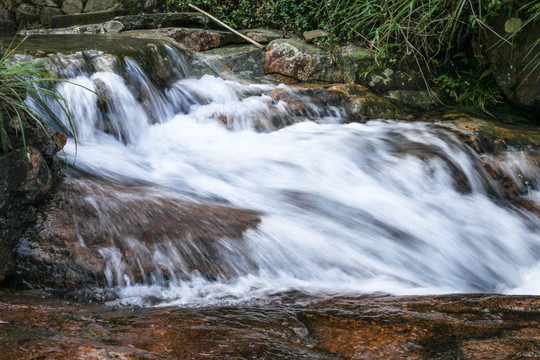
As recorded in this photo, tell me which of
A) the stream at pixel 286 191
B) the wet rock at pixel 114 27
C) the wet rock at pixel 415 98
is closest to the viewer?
the stream at pixel 286 191

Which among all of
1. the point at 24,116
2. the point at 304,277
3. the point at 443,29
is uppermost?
the point at 443,29

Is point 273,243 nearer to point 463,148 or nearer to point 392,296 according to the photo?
point 392,296

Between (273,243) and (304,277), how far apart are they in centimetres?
32

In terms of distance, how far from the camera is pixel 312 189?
12.8 ft

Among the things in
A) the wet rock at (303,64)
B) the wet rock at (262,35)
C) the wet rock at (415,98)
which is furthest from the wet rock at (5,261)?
the wet rock at (262,35)

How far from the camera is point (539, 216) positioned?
3.94m

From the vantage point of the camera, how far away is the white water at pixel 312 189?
2562 mm

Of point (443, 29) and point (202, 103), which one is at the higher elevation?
point (443, 29)

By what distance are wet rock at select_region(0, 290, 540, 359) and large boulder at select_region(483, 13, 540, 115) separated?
4.37 meters

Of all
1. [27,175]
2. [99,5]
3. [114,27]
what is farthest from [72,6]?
[27,175]

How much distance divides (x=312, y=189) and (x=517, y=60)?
3.40 m

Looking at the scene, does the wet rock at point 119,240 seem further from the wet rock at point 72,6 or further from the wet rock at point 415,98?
→ the wet rock at point 72,6

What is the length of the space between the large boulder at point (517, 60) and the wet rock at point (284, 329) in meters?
4.37

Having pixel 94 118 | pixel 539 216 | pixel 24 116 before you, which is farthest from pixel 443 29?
pixel 24 116
